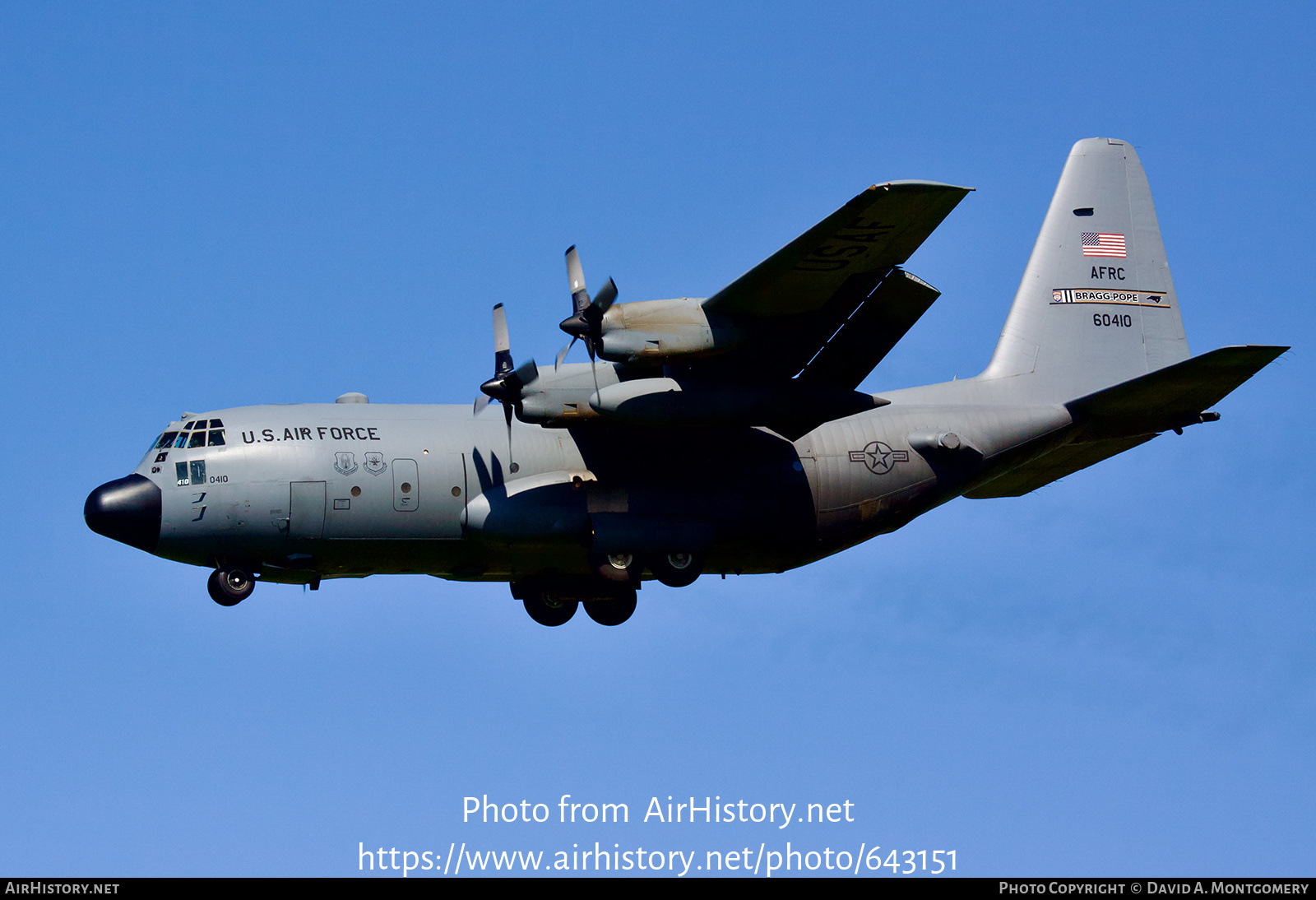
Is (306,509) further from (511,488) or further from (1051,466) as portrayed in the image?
(1051,466)

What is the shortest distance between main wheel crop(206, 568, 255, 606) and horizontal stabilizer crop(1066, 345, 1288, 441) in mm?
11618

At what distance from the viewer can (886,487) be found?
21672mm

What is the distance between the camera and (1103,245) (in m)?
24.0

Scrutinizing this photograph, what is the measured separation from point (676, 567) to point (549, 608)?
8.46 feet

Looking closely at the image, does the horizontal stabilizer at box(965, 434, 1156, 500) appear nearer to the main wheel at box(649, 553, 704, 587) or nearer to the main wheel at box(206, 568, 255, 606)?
the main wheel at box(649, 553, 704, 587)

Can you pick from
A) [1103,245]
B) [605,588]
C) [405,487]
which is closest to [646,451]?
[605,588]

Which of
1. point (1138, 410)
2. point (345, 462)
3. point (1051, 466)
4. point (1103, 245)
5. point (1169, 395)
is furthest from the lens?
point (1103, 245)

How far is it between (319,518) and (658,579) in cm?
450

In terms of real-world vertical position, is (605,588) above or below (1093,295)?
below

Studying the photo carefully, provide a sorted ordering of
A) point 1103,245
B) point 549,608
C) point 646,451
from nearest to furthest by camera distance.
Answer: point 646,451 < point 549,608 < point 1103,245
